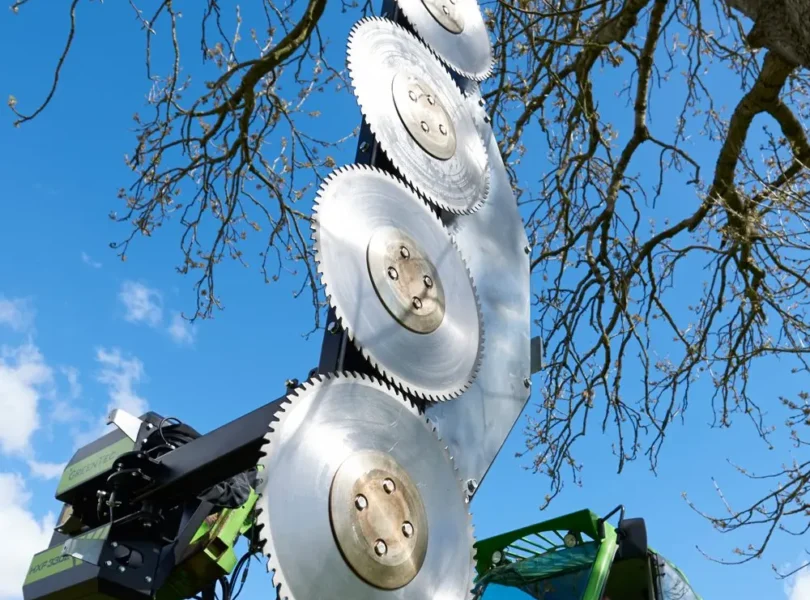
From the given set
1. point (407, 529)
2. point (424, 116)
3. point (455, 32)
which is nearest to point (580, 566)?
point (407, 529)

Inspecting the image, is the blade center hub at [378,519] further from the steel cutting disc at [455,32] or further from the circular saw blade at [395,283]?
the steel cutting disc at [455,32]

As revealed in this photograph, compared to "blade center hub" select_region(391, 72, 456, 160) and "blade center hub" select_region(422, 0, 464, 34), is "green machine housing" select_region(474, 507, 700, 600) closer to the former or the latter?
"blade center hub" select_region(391, 72, 456, 160)

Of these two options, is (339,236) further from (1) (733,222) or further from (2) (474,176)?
(1) (733,222)

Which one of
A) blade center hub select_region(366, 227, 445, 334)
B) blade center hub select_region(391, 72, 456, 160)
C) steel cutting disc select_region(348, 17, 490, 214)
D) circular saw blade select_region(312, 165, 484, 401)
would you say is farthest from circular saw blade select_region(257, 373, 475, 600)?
blade center hub select_region(391, 72, 456, 160)

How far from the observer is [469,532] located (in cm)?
243

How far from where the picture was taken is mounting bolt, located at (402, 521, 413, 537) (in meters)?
2.17

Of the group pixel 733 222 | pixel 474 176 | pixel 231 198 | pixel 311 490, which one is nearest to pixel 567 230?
pixel 733 222

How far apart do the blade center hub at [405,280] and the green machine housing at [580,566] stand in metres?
1.20

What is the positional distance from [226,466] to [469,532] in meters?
0.76

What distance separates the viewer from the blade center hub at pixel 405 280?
2484 millimetres

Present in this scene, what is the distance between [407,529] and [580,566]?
1312 mm

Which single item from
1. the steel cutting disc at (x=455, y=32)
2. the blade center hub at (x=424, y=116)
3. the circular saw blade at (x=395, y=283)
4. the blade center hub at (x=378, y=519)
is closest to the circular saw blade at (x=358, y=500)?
the blade center hub at (x=378, y=519)

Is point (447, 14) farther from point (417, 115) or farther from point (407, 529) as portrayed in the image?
point (407, 529)

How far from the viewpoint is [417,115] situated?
3.15m
